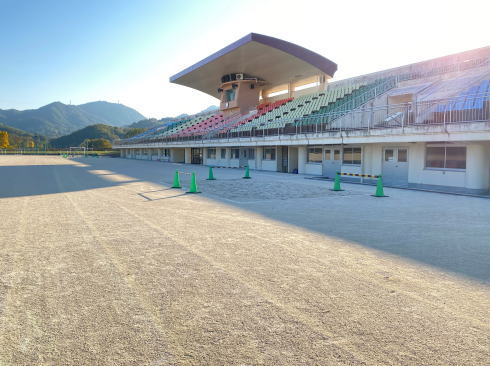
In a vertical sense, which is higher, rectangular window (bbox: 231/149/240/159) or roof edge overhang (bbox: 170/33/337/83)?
roof edge overhang (bbox: 170/33/337/83)

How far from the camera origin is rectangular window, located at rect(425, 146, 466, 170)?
1609 centimetres

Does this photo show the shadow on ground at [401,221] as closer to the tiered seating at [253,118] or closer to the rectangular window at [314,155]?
the rectangular window at [314,155]

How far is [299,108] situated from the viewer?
3416 cm

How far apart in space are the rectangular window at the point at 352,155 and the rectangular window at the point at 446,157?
15.9ft

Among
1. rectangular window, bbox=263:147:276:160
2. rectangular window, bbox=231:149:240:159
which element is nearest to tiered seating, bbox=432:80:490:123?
rectangular window, bbox=263:147:276:160

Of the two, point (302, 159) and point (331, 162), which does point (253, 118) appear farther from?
point (331, 162)

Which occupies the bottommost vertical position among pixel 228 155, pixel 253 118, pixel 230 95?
pixel 228 155

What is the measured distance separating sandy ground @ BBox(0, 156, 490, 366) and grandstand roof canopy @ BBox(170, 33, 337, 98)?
31299mm

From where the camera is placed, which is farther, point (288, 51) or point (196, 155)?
point (196, 155)

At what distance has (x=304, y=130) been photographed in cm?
2573

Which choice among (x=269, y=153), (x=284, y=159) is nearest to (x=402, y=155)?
(x=284, y=159)

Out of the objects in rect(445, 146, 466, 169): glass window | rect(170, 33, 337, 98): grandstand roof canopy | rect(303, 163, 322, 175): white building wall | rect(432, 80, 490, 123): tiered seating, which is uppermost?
rect(170, 33, 337, 98): grandstand roof canopy

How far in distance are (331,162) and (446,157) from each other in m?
8.44

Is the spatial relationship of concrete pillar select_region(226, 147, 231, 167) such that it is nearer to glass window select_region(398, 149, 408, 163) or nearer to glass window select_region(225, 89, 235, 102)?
glass window select_region(225, 89, 235, 102)
